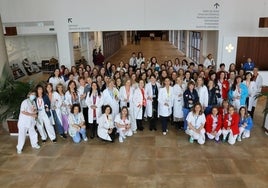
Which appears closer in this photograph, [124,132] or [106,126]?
[106,126]

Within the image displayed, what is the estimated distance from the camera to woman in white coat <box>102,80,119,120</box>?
6.25m

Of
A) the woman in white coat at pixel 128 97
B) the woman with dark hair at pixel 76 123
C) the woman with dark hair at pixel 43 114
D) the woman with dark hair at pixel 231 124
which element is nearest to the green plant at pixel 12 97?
the woman with dark hair at pixel 43 114

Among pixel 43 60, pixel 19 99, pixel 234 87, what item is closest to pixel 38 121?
pixel 19 99

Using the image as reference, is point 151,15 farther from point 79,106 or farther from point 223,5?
point 79,106

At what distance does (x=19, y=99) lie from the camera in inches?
248

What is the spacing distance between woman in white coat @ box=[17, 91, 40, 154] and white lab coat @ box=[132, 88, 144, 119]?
→ 2277 mm

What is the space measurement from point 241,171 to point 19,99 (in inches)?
201

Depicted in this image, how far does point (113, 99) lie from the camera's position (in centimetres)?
632

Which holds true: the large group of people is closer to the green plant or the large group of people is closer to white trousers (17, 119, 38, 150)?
white trousers (17, 119, 38, 150)

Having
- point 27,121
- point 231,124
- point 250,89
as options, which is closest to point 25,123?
point 27,121

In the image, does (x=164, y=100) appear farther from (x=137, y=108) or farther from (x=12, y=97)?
(x=12, y=97)

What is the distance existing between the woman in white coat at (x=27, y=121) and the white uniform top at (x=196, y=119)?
3424 millimetres

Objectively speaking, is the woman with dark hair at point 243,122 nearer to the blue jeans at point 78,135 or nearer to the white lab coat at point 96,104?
the white lab coat at point 96,104

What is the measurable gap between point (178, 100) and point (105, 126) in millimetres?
1860
